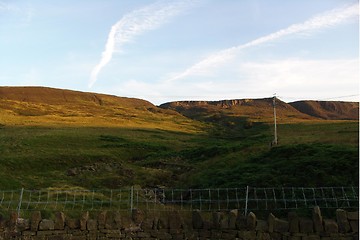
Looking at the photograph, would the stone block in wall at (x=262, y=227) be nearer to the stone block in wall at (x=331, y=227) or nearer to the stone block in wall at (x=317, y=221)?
the stone block in wall at (x=317, y=221)

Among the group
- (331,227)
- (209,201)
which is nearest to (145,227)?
(331,227)

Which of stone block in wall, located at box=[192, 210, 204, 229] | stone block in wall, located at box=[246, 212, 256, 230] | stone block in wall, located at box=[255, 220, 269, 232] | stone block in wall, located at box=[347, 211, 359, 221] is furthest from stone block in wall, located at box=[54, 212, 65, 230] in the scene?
stone block in wall, located at box=[347, 211, 359, 221]

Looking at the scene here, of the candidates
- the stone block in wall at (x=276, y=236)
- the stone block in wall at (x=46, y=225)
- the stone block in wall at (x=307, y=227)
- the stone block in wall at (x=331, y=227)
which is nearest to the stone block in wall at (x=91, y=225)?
the stone block in wall at (x=46, y=225)

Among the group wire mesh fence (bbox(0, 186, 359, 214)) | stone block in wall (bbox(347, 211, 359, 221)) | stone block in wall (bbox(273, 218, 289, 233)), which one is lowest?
wire mesh fence (bbox(0, 186, 359, 214))

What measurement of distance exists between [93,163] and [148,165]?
5.19m

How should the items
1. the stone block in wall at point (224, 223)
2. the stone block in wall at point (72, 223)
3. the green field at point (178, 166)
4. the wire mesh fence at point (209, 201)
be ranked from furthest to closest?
the green field at point (178, 166) < the wire mesh fence at point (209, 201) < the stone block in wall at point (72, 223) < the stone block in wall at point (224, 223)

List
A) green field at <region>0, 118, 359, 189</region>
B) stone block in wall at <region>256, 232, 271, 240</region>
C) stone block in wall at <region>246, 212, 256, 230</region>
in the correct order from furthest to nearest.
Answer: green field at <region>0, 118, 359, 189</region> < stone block in wall at <region>246, 212, 256, 230</region> < stone block in wall at <region>256, 232, 271, 240</region>

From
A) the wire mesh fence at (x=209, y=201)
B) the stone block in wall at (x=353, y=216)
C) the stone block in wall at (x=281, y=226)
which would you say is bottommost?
the wire mesh fence at (x=209, y=201)

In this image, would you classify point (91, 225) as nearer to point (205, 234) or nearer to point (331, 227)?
point (205, 234)

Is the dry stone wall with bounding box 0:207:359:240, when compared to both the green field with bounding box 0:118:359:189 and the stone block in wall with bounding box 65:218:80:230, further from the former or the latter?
the green field with bounding box 0:118:359:189

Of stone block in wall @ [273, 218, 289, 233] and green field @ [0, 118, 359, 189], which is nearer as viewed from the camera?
stone block in wall @ [273, 218, 289, 233]

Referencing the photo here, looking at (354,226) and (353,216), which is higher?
(353,216)

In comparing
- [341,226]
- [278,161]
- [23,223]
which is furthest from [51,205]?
[278,161]

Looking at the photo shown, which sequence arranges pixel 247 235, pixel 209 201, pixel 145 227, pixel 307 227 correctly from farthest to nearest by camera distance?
1. pixel 209 201
2. pixel 145 227
3. pixel 247 235
4. pixel 307 227
